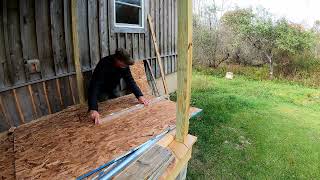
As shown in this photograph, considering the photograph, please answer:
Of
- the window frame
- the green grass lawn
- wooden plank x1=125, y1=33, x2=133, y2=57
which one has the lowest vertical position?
the green grass lawn

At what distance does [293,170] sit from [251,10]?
12575 mm

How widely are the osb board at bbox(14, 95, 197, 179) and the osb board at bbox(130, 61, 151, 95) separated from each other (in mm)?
1673

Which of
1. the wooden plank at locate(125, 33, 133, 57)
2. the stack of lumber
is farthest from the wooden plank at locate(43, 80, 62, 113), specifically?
the wooden plank at locate(125, 33, 133, 57)

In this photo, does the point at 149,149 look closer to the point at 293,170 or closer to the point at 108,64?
the point at 108,64

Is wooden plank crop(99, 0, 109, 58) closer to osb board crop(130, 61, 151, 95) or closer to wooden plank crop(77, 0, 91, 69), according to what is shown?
wooden plank crop(77, 0, 91, 69)

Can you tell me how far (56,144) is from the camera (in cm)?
344

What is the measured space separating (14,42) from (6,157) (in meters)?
1.57

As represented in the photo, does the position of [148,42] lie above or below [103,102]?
above

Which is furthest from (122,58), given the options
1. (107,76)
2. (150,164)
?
(150,164)

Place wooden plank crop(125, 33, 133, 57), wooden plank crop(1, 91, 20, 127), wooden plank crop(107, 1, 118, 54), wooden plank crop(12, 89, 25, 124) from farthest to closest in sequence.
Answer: wooden plank crop(125, 33, 133, 57) → wooden plank crop(107, 1, 118, 54) → wooden plank crop(12, 89, 25, 124) → wooden plank crop(1, 91, 20, 127)

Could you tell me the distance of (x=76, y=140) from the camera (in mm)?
3582

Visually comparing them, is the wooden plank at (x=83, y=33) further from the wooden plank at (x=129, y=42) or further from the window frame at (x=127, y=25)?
the wooden plank at (x=129, y=42)

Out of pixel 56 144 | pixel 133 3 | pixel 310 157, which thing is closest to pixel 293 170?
pixel 310 157

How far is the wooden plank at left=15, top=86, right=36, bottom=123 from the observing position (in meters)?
3.91
